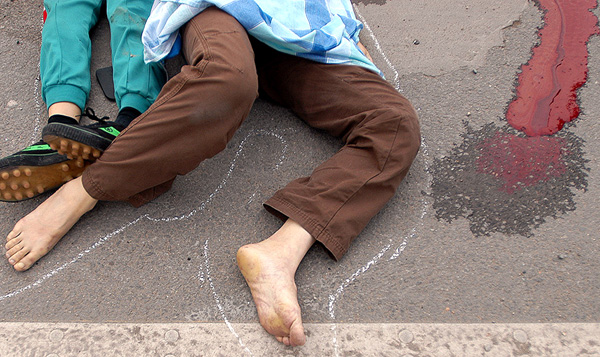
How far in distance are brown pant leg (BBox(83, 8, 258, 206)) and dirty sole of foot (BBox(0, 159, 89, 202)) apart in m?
0.12

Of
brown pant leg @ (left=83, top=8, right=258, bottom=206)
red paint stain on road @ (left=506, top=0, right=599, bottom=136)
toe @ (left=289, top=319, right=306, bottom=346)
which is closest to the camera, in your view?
toe @ (left=289, top=319, right=306, bottom=346)

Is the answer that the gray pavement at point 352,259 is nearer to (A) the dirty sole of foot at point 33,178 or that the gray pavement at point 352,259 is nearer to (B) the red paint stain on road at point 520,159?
(B) the red paint stain on road at point 520,159

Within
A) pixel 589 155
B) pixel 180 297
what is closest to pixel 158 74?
pixel 180 297

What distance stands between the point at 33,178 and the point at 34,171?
0.03m

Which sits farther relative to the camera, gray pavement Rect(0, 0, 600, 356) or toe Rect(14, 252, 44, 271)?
toe Rect(14, 252, 44, 271)

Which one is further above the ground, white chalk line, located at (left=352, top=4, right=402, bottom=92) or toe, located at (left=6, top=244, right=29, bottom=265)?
white chalk line, located at (left=352, top=4, right=402, bottom=92)

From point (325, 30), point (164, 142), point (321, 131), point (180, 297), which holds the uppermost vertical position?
point (325, 30)

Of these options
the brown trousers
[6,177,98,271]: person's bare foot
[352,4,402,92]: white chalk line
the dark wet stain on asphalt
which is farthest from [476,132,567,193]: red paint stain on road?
[6,177,98,271]: person's bare foot

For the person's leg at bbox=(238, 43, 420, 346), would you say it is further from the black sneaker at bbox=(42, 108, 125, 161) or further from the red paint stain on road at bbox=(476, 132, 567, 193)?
the black sneaker at bbox=(42, 108, 125, 161)

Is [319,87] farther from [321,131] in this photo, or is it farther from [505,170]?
[505,170]

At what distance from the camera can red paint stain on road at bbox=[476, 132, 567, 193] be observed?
1796 mm

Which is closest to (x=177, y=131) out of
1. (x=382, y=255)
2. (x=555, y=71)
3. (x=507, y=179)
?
(x=382, y=255)

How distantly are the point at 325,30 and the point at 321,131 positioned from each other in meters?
0.43

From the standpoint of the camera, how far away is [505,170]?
5.99 ft
